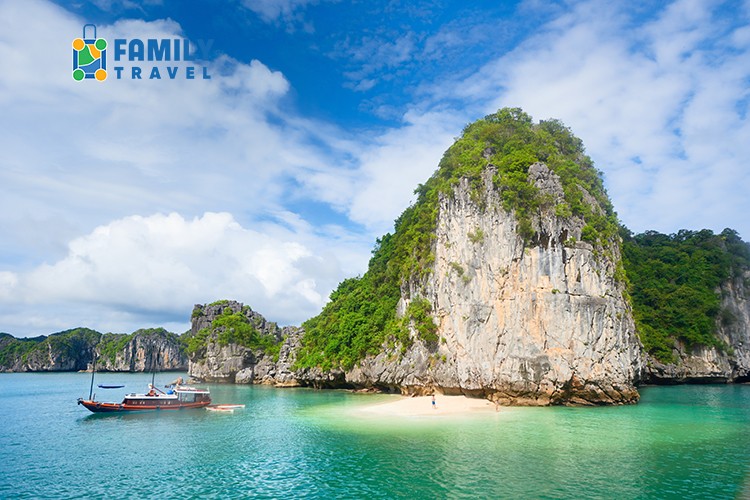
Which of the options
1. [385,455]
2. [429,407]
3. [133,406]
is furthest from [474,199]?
[133,406]

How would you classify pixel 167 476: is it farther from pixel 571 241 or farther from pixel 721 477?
pixel 571 241

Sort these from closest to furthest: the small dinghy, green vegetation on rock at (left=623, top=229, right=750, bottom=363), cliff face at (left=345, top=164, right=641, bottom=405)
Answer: cliff face at (left=345, top=164, right=641, bottom=405) → the small dinghy → green vegetation on rock at (left=623, top=229, right=750, bottom=363)

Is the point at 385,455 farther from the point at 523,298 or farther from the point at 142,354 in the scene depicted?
the point at 142,354

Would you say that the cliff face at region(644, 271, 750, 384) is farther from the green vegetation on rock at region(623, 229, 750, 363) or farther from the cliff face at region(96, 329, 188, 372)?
the cliff face at region(96, 329, 188, 372)

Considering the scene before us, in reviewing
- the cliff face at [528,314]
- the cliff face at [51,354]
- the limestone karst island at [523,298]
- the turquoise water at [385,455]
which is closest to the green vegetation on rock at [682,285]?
the limestone karst island at [523,298]

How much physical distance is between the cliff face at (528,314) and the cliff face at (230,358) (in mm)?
31051

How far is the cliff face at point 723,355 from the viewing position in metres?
57.3

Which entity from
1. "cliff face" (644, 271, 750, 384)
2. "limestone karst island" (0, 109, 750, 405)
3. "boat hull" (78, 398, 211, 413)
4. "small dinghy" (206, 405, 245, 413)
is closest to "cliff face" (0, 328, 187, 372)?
"limestone karst island" (0, 109, 750, 405)

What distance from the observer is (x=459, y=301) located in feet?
126

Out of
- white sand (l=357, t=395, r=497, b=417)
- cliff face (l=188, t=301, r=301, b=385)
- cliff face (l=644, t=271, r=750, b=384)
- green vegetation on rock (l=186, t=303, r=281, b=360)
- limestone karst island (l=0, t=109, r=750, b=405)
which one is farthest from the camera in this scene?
green vegetation on rock (l=186, t=303, r=281, b=360)

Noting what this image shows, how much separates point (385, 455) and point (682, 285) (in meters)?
58.9

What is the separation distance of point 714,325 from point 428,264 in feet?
143

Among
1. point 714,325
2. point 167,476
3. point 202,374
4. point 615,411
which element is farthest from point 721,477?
point 202,374

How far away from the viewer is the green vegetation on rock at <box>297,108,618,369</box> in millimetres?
37875
